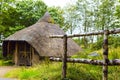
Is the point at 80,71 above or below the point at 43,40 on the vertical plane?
below

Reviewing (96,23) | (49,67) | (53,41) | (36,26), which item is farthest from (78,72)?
(96,23)

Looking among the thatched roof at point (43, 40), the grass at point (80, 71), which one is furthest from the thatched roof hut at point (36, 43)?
the grass at point (80, 71)

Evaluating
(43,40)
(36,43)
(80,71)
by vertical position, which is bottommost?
(80,71)

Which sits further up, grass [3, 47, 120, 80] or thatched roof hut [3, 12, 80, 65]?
thatched roof hut [3, 12, 80, 65]

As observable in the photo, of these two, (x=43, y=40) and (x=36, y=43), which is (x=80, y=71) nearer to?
(x=36, y=43)

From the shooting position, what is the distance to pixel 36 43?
868 inches

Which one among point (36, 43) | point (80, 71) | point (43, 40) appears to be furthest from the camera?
point (43, 40)

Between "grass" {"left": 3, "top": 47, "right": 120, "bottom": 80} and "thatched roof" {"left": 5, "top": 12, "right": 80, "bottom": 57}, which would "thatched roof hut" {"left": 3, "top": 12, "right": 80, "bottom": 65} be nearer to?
"thatched roof" {"left": 5, "top": 12, "right": 80, "bottom": 57}

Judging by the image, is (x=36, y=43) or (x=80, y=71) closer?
(x=80, y=71)

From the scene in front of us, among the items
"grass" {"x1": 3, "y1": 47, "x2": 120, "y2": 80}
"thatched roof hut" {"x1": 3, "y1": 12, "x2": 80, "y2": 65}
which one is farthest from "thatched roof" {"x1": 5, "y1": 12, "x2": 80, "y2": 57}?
"grass" {"x1": 3, "y1": 47, "x2": 120, "y2": 80}

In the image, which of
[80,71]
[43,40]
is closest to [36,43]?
[43,40]

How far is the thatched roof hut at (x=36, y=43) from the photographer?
2195 cm

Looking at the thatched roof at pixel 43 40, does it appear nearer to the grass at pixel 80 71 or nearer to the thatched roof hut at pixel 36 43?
the thatched roof hut at pixel 36 43

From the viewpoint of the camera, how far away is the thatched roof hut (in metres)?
22.0
